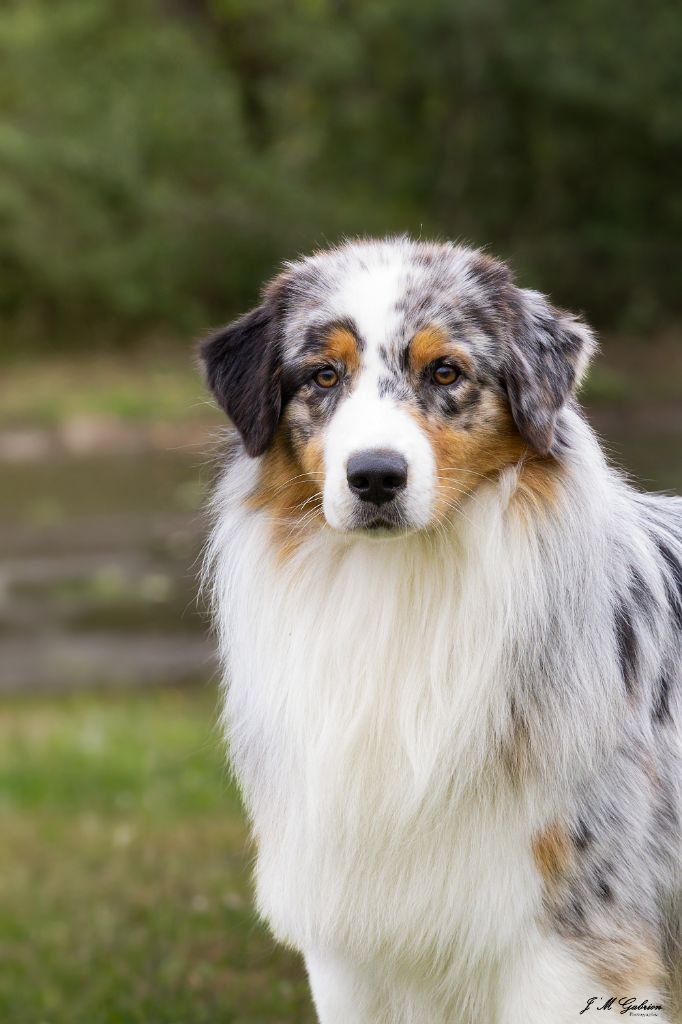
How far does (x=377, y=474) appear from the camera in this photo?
126 inches

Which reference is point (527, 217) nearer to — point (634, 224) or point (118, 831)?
point (634, 224)

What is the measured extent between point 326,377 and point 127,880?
3.80 meters

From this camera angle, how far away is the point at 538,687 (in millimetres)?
3400

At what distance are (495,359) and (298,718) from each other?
1001mm

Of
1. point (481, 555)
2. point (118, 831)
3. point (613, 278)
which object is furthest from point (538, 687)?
point (613, 278)

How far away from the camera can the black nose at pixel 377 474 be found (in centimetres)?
320

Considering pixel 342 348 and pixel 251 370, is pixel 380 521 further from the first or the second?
pixel 251 370

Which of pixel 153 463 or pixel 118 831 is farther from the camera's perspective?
pixel 153 463

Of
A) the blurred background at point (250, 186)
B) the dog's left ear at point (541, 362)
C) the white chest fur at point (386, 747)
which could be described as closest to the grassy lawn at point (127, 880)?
the white chest fur at point (386, 747)

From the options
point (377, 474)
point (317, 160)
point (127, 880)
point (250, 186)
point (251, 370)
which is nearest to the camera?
point (377, 474)

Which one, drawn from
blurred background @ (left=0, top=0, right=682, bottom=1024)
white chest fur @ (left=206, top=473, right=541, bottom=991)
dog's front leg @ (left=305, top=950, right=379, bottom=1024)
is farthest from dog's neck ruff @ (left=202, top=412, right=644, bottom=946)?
blurred background @ (left=0, top=0, right=682, bottom=1024)

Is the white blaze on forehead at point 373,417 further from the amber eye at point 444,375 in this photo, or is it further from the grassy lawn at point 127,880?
the grassy lawn at point 127,880

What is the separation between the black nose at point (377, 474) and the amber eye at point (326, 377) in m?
0.37

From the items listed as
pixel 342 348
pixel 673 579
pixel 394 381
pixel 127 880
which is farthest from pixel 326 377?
pixel 127 880
